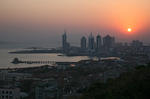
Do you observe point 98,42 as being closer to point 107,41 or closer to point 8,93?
point 107,41

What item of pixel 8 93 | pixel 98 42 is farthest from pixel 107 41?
pixel 8 93

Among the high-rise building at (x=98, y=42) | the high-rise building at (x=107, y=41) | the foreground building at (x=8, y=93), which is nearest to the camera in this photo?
the foreground building at (x=8, y=93)

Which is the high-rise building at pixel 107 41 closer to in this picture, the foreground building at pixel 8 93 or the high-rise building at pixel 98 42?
the high-rise building at pixel 98 42

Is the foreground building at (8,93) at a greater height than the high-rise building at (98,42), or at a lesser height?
lesser

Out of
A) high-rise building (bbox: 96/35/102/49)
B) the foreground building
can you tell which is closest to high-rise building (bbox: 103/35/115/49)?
high-rise building (bbox: 96/35/102/49)

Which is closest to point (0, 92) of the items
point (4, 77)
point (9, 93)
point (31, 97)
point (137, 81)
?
point (9, 93)

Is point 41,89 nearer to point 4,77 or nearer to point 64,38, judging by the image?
point 4,77

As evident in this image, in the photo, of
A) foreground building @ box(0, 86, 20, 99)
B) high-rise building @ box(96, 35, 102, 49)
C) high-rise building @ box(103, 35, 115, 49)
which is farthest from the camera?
high-rise building @ box(96, 35, 102, 49)

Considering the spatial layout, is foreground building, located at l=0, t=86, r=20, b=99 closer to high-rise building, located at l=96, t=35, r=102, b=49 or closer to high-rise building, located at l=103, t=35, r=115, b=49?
high-rise building, located at l=103, t=35, r=115, b=49

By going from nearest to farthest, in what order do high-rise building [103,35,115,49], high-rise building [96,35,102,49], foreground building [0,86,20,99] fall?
1. foreground building [0,86,20,99]
2. high-rise building [103,35,115,49]
3. high-rise building [96,35,102,49]

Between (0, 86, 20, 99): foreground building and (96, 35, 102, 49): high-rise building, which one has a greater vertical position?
(96, 35, 102, 49): high-rise building

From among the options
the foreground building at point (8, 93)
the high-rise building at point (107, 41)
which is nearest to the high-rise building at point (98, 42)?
the high-rise building at point (107, 41)
